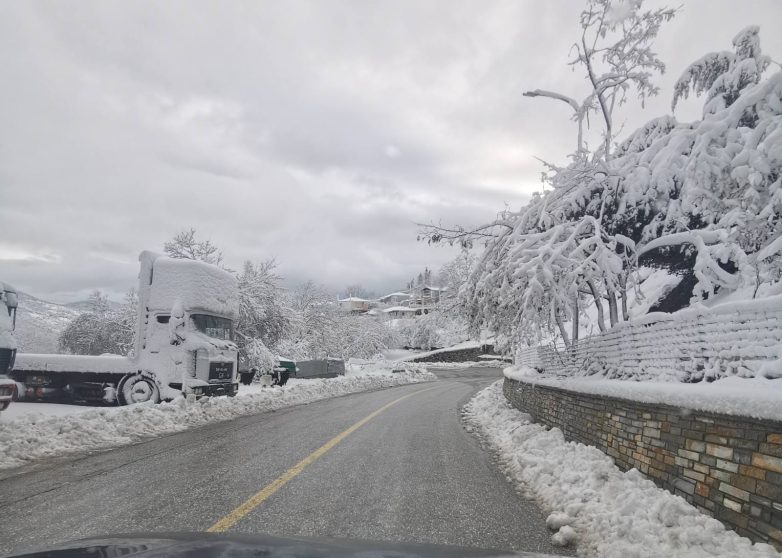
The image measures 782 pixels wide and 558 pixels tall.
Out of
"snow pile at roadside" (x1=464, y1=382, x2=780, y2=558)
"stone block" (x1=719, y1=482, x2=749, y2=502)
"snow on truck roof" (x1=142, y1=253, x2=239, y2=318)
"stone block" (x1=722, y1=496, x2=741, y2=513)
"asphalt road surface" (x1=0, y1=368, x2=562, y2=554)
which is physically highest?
"snow on truck roof" (x1=142, y1=253, x2=239, y2=318)

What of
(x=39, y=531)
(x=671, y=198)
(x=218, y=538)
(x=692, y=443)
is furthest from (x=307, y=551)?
(x=671, y=198)

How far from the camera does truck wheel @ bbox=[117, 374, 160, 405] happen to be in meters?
A: 13.2

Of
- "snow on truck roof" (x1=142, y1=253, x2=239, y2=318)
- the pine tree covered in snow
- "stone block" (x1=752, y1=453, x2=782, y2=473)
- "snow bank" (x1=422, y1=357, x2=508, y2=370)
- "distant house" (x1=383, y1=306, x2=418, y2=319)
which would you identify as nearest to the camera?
"stone block" (x1=752, y1=453, x2=782, y2=473)

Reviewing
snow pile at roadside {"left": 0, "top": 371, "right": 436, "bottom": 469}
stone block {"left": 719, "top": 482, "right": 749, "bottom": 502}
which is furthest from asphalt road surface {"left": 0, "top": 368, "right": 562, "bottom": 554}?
stone block {"left": 719, "top": 482, "right": 749, "bottom": 502}

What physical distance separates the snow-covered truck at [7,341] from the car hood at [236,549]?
8778mm

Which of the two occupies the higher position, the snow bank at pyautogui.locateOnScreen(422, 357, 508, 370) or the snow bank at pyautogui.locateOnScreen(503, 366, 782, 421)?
the snow bank at pyautogui.locateOnScreen(503, 366, 782, 421)

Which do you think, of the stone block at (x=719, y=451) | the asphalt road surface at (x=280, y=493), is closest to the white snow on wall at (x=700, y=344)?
the stone block at (x=719, y=451)

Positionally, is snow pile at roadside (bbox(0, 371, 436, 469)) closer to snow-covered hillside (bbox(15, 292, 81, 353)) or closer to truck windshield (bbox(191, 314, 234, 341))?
truck windshield (bbox(191, 314, 234, 341))

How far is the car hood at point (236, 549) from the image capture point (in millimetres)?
2201

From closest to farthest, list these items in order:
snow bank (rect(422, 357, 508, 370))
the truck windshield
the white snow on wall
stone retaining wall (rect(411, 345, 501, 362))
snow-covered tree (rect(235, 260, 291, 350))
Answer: the white snow on wall
the truck windshield
snow-covered tree (rect(235, 260, 291, 350))
snow bank (rect(422, 357, 508, 370))
stone retaining wall (rect(411, 345, 501, 362))

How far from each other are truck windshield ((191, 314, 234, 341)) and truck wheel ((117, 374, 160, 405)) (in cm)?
195

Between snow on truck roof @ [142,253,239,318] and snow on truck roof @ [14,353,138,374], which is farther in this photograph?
snow on truck roof @ [142,253,239,318]

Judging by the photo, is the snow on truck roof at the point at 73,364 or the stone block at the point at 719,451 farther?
the snow on truck roof at the point at 73,364

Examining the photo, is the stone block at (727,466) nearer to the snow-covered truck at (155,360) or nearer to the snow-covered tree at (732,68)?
the snow-covered tree at (732,68)
